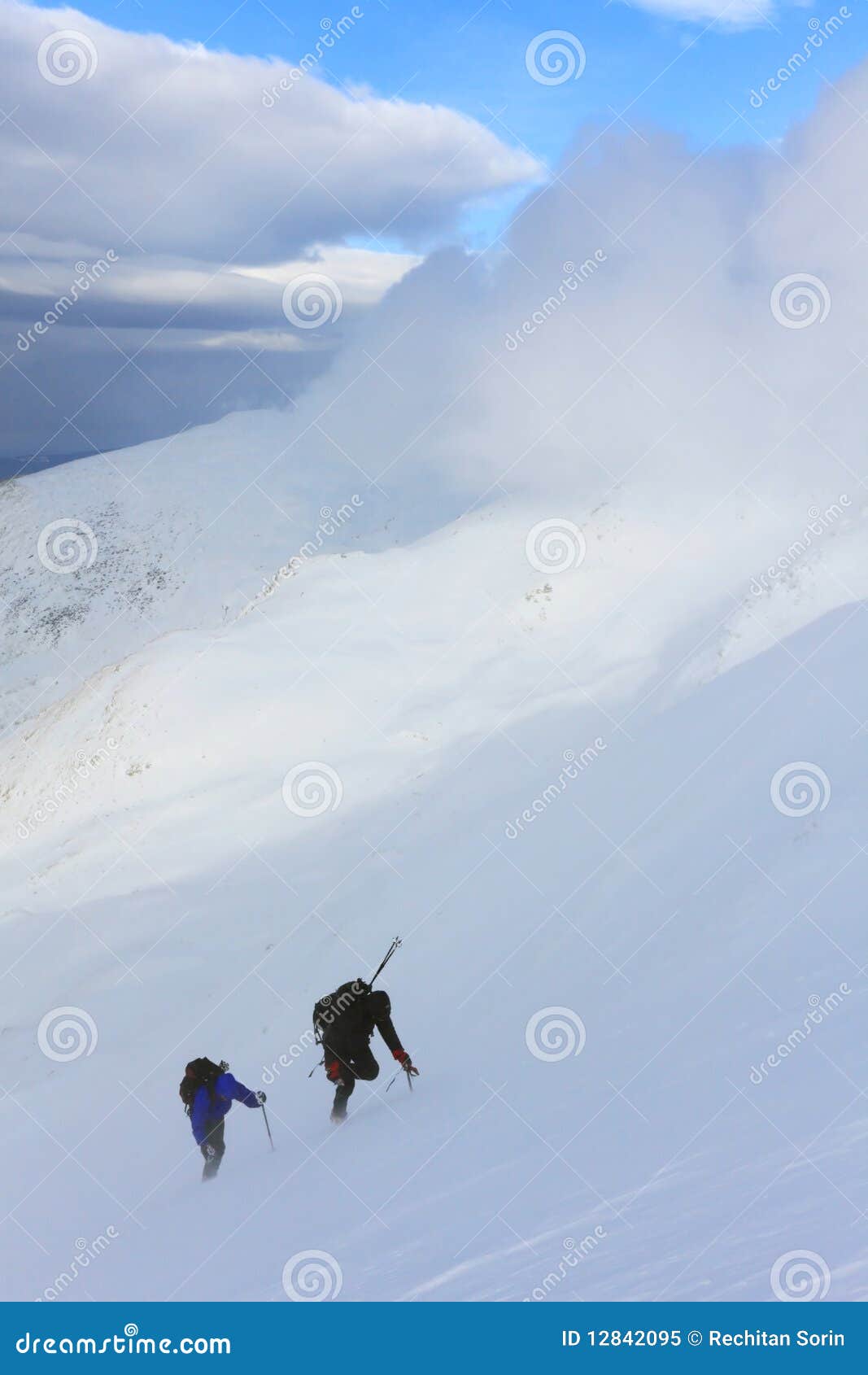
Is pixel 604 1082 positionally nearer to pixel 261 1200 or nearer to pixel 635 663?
pixel 261 1200

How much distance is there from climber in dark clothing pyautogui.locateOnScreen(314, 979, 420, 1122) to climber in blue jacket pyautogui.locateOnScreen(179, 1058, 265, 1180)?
707 mm

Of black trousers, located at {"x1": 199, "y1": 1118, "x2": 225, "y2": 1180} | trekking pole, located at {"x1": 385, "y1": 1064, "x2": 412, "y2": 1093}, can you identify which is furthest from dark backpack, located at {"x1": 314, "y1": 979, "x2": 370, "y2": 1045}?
black trousers, located at {"x1": 199, "y1": 1118, "x2": 225, "y2": 1180}

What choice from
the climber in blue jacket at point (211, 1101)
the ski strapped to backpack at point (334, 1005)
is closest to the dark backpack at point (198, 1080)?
the climber in blue jacket at point (211, 1101)

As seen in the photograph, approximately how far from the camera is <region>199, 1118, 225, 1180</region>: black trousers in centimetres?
885

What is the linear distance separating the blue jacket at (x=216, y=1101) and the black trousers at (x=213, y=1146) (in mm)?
32

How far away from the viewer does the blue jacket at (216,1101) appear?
8781mm

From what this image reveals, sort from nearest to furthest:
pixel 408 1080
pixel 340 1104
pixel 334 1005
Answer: pixel 334 1005 < pixel 340 1104 < pixel 408 1080

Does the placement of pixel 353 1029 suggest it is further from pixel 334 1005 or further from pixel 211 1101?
pixel 211 1101

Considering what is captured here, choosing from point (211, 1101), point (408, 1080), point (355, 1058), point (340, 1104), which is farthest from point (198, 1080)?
point (408, 1080)

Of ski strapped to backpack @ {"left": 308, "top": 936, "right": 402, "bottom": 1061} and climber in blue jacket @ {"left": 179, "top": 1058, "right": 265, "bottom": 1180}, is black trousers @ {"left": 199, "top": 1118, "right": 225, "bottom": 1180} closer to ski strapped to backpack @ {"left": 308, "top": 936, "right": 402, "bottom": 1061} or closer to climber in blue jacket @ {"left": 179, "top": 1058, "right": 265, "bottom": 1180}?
climber in blue jacket @ {"left": 179, "top": 1058, "right": 265, "bottom": 1180}

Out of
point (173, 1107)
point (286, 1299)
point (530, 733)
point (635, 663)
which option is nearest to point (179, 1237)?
point (286, 1299)

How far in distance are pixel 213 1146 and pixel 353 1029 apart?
1572mm

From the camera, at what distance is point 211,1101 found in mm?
8797

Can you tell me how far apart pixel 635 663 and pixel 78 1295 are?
17.4m
